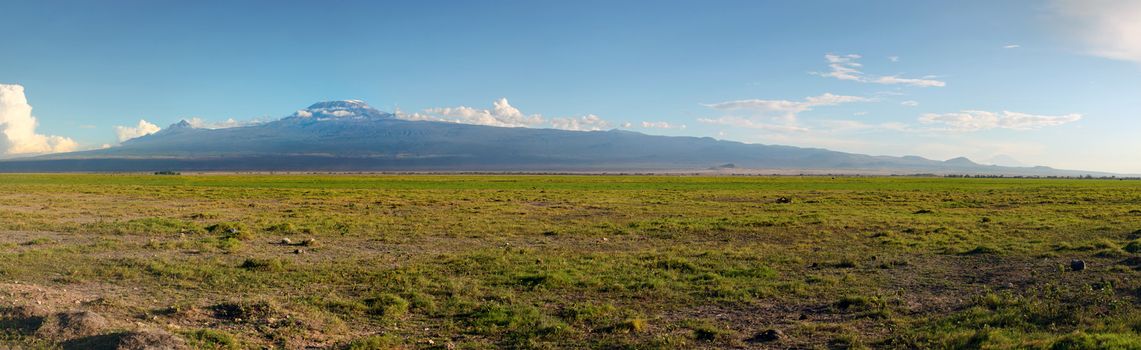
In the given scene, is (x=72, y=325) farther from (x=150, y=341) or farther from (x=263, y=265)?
(x=263, y=265)

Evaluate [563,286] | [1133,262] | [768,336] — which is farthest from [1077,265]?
[563,286]

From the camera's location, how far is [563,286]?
15.1 metres

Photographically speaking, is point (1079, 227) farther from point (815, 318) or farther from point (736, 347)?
point (736, 347)

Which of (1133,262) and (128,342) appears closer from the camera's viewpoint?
(128,342)

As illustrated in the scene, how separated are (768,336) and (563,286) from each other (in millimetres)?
5472

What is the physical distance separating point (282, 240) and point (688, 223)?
56.2 feet

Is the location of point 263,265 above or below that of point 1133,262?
below

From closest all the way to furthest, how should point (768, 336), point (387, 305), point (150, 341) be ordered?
point (150, 341), point (768, 336), point (387, 305)

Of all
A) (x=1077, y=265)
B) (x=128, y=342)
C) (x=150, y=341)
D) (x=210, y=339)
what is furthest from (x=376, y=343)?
(x=1077, y=265)

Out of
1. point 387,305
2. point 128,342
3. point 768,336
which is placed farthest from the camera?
point 387,305

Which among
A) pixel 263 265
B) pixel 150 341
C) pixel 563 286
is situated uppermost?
pixel 150 341

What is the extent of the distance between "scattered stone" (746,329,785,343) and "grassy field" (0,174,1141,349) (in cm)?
4

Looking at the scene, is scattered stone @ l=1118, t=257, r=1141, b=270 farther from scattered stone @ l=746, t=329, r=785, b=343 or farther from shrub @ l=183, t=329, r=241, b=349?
shrub @ l=183, t=329, r=241, b=349

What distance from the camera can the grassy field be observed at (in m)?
10.4
